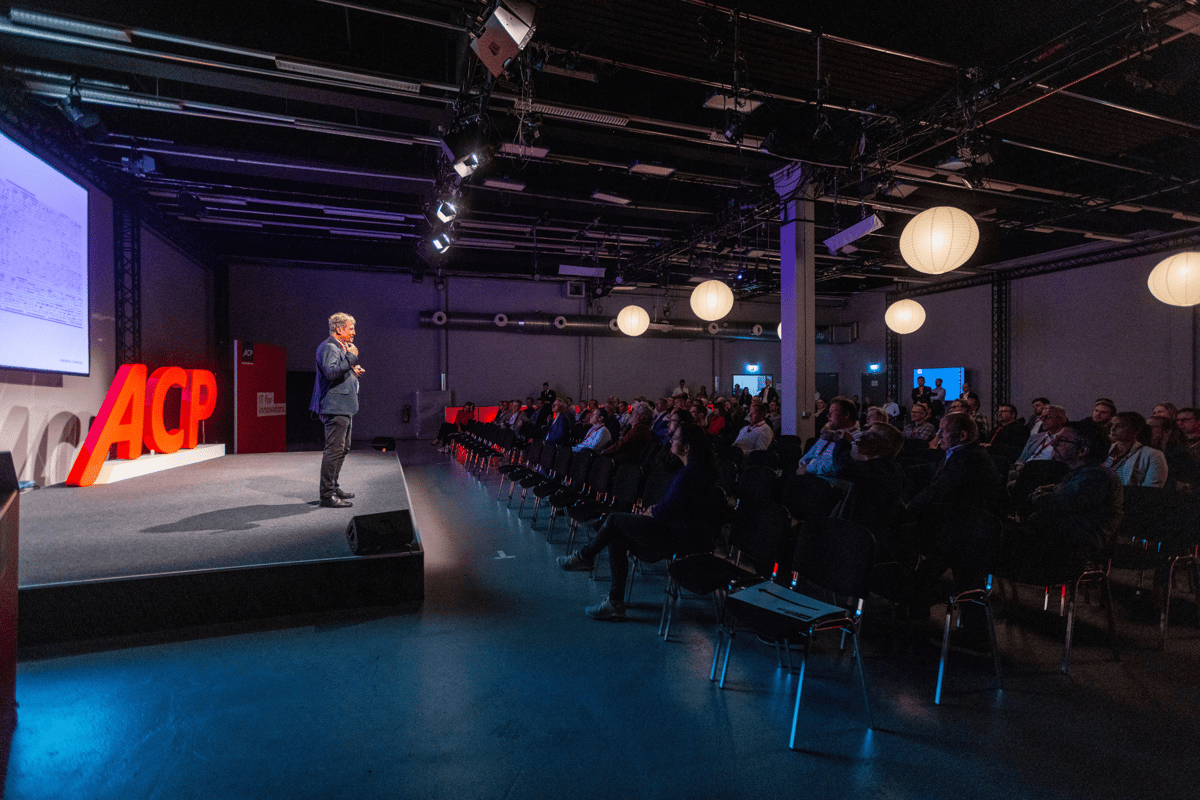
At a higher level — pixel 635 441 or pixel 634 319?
pixel 634 319

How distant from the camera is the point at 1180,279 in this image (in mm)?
6035

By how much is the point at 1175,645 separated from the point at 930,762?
230 cm

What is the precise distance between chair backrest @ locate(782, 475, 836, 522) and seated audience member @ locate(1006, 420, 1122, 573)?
1.07m

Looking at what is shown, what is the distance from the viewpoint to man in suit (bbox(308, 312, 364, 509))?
15.3 feet

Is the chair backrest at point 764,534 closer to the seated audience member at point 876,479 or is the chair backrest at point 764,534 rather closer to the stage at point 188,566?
the seated audience member at point 876,479

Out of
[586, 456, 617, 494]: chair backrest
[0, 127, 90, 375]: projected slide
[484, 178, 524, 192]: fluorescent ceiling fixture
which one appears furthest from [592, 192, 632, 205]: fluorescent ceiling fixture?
[0, 127, 90, 375]: projected slide

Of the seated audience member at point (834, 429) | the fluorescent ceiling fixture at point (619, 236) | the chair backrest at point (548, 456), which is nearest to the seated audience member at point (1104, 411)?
the seated audience member at point (834, 429)

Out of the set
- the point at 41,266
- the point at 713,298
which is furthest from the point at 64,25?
the point at 713,298

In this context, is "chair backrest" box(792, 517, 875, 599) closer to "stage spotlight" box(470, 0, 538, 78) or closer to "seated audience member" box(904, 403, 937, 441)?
"stage spotlight" box(470, 0, 538, 78)

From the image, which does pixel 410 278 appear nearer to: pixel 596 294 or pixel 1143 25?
pixel 596 294

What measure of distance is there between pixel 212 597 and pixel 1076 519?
16.5 ft

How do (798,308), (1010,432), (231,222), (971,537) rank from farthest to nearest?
1. (231,222)
2. (798,308)
3. (1010,432)
4. (971,537)

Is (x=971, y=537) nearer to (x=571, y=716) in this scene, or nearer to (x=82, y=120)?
(x=571, y=716)

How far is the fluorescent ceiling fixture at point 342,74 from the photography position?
4.93m
